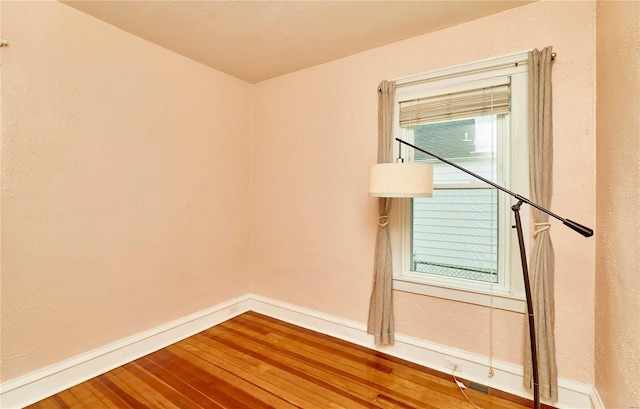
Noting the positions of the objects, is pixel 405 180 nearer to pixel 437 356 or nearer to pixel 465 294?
pixel 465 294

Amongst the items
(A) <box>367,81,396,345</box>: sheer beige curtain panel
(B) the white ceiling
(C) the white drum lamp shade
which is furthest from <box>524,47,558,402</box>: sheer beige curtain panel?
(A) <box>367,81,396,345</box>: sheer beige curtain panel

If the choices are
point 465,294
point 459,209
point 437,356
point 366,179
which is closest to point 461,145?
point 459,209

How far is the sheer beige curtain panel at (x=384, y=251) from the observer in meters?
2.37

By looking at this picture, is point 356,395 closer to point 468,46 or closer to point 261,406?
point 261,406

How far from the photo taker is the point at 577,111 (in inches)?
70.5

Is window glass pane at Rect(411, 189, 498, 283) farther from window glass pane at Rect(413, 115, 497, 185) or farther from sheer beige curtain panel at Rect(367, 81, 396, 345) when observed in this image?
sheer beige curtain panel at Rect(367, 81, 396, 345)

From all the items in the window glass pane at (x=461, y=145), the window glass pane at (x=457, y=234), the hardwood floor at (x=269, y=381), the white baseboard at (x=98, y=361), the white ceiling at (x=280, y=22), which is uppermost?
the white ceiling at (x=280, y=22)

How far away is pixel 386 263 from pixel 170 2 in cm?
242

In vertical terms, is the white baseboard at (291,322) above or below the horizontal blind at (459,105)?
below

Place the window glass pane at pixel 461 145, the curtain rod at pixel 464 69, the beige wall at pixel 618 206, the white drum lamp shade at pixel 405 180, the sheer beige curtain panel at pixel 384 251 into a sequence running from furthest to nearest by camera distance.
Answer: the sheer beige curtain panel at pixel 384 251 < the window glass pane at pixel 461 145 < the curtain rod at pixel 464 69 < the white drum lamp shade at pixel 405 180 < the beige wall at pixel 618 206

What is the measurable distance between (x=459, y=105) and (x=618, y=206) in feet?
3.67

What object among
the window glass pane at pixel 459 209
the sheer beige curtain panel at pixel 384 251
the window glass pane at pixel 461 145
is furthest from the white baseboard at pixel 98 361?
the window glass pane at pixel 461 145

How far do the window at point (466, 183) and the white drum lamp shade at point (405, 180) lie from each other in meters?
0.57

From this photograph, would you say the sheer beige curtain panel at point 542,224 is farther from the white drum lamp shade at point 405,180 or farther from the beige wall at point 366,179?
the white drum lamp shade at point 405,180
